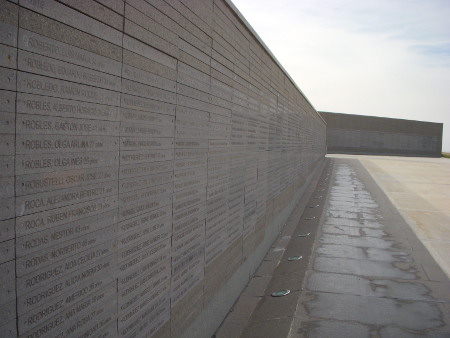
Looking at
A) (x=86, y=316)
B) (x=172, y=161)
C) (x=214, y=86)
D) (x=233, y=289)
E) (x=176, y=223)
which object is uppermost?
(x=214, y=86)

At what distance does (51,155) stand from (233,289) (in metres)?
3.98

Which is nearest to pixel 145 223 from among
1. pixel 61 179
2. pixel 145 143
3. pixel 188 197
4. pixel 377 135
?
pixel 145 143

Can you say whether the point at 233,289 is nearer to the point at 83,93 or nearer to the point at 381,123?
the point at 83,93

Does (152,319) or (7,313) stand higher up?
(7,313)

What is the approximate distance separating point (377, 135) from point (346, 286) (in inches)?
2130

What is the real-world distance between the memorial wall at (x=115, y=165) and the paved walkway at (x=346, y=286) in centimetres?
78

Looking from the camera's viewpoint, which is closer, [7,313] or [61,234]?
[7,313]

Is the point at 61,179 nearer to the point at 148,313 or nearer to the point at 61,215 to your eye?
the point at 61,215

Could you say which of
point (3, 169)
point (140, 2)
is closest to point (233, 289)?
point (140, 2)

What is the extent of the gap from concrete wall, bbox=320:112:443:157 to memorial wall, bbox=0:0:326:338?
5308cm

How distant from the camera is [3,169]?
1.63 metres

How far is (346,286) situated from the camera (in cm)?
569

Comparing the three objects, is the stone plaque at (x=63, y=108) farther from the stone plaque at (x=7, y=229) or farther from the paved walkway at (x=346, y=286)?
the paved walkway at (x=346, y=286)

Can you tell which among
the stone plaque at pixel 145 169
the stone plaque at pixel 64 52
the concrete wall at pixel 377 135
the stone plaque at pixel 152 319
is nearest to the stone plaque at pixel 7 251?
the stone plaque at pixel 64 52
